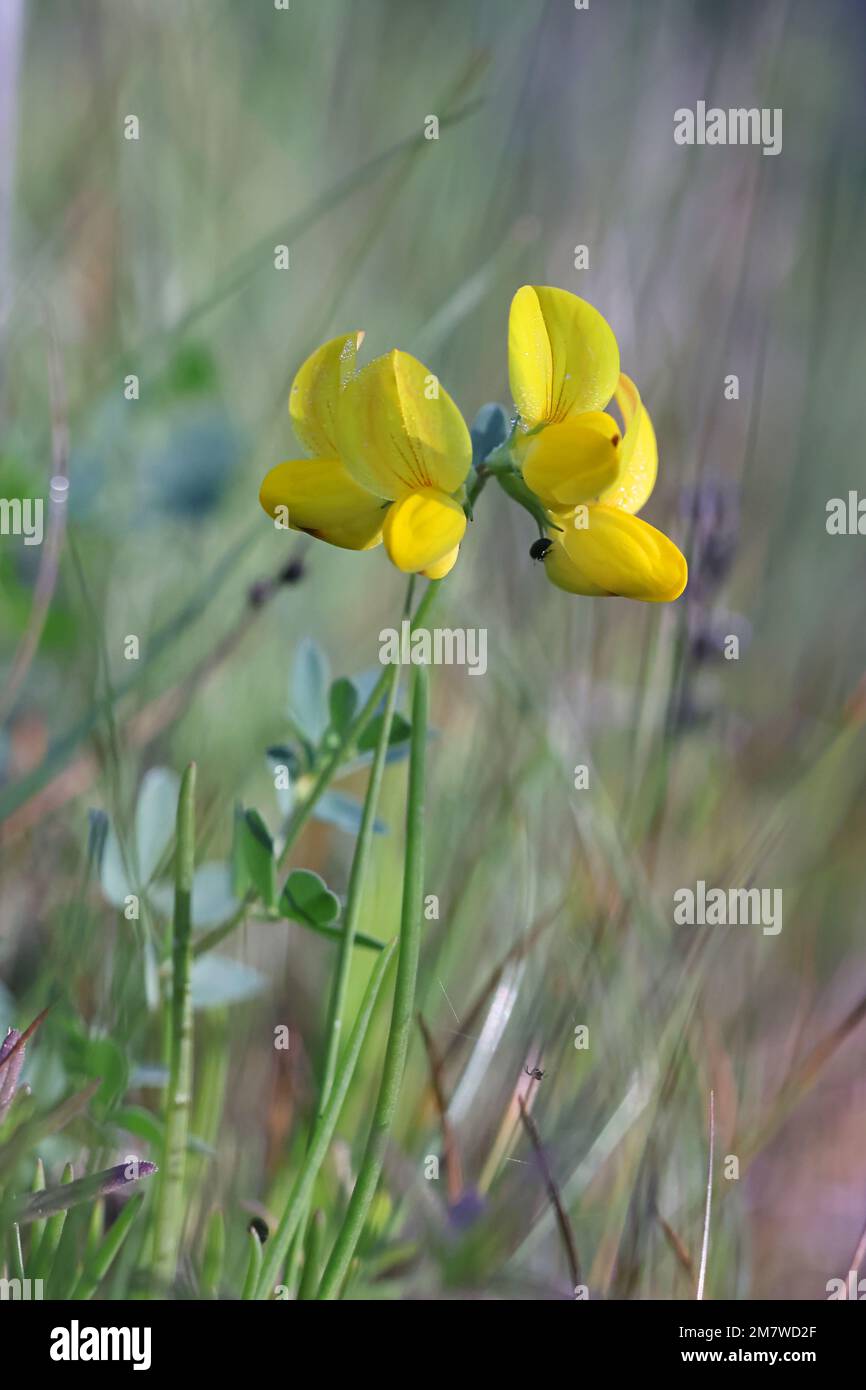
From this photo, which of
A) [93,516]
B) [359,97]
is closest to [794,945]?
[93,516]

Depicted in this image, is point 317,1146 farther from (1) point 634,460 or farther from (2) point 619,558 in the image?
(1) point 634,460

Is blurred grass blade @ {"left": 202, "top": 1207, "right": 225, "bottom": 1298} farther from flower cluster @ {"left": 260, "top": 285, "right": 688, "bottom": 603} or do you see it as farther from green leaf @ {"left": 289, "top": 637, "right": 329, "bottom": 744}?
flower cluster @ {"left": 260, "top": 285, "right": 688, "bottom": 603}

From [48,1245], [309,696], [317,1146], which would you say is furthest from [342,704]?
[48,1245]

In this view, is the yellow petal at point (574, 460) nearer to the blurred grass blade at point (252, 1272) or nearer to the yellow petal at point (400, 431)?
the yellow petal at point (400, 431)

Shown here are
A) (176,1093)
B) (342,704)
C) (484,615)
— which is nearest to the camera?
(176,1093)

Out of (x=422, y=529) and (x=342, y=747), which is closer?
(x=422, y=529)

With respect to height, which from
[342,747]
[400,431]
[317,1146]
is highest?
[400,431]

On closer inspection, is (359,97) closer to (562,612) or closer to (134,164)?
(134,164)
